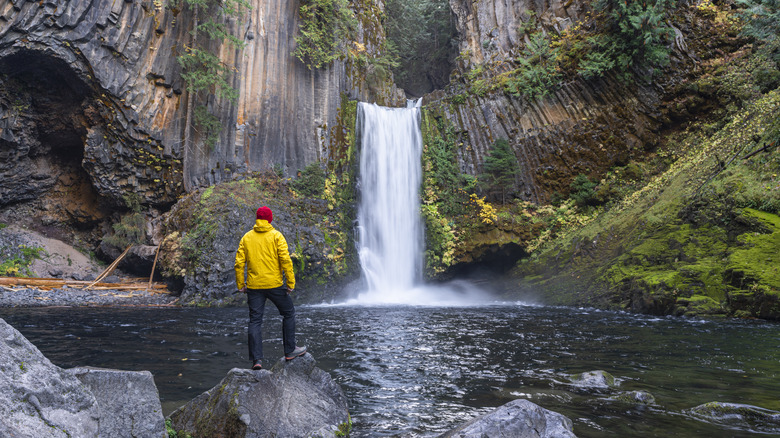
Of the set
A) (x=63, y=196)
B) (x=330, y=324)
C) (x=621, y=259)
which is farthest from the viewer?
(x=63, y=196)

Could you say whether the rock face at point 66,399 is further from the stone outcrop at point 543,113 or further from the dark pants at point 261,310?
the stone outcrop at point 543,113

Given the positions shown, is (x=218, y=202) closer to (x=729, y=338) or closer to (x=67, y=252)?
(x=67, y=252)

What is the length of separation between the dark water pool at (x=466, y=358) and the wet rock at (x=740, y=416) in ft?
0.51

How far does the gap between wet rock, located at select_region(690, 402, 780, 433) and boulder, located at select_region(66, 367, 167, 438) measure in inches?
202

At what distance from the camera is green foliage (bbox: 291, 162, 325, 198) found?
793 inches

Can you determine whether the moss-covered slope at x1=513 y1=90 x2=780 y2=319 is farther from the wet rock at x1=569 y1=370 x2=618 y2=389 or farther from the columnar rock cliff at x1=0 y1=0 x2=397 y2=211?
the columnar rock cliff at x1=0 y1=0 x2=397 y2=211

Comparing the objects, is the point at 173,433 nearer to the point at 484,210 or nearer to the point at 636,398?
the point at 636,398

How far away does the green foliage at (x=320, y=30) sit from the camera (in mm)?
21969

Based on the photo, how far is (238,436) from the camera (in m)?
3.72

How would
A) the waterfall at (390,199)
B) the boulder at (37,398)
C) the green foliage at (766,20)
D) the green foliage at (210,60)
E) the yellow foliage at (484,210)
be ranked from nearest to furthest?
the boulder at (37,398) < the green foliage at (766,20) < the green foliage at (210,60) < the yellow foliage at (484,210) < the waterfall at (390,199)

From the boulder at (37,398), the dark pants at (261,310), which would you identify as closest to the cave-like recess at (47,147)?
the dark pants at (261,310)

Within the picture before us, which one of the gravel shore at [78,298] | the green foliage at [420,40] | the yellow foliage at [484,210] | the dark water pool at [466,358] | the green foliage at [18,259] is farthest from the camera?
the green foliage at [420,40]

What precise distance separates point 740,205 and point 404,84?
27931mm

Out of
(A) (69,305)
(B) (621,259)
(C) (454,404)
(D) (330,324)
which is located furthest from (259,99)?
(C) (454,404)
